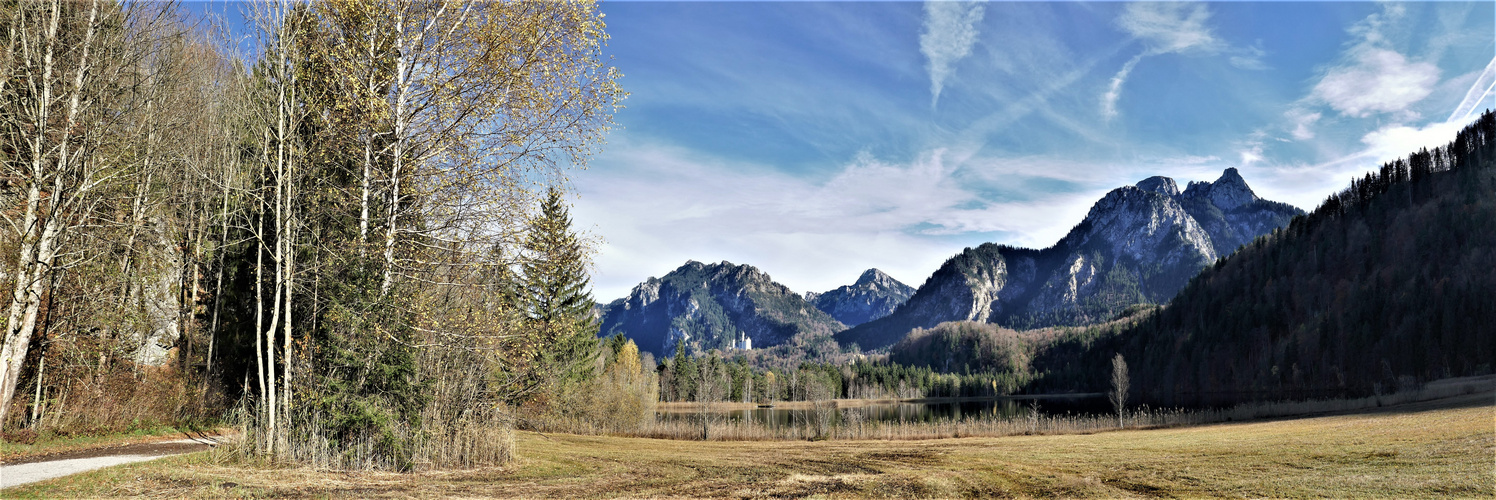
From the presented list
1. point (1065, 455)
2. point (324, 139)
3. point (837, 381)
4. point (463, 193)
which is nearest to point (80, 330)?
point (324, 139)

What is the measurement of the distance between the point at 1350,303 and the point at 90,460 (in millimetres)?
146857

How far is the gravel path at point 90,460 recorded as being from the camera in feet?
39.9

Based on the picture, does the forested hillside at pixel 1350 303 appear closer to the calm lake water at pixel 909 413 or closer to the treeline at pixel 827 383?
the calm lake water at pixel 909 413

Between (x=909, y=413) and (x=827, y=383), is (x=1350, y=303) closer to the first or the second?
(x=909, y=413)

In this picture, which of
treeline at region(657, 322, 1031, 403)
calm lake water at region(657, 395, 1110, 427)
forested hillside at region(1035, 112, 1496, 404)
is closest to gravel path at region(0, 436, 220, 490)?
calm lake water at region(657, 395, 1110, 427)

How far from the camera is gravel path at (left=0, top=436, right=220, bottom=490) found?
39.9 feet

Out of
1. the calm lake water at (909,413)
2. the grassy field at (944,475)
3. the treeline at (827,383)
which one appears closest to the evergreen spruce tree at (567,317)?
the grassy field at (944,475)

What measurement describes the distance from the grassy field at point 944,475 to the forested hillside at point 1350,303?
66.8m

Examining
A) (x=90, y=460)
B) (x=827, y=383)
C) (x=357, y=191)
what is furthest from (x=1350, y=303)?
(x=90, y=460)

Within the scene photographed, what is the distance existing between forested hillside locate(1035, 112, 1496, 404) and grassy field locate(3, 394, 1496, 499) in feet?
219

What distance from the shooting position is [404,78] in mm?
14250

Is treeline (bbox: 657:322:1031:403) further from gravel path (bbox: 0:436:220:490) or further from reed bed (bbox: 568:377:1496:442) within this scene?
gravel path (bbox: 0:436:220:490)

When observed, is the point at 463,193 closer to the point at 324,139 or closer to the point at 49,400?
the point at 324,139

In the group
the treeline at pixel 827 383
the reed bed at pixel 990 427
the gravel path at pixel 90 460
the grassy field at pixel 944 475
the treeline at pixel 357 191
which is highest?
the treeline at pixel 357 191
